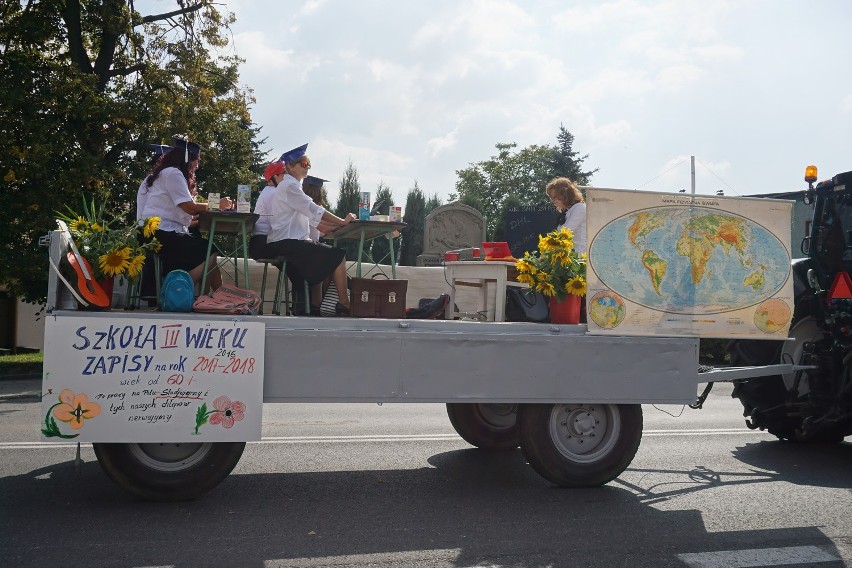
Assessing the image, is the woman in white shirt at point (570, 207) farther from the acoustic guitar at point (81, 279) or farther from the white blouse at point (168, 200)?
the acoustic guitar at point (81, 279)

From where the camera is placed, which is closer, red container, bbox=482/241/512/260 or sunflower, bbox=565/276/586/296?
sunflower, bbox=565/276/586/296

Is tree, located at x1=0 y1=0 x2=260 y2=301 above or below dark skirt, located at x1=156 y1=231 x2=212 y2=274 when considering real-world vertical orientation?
above

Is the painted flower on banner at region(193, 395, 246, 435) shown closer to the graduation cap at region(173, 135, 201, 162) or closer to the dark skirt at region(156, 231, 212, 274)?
the dark skirt at region(156, 231, 212, 274)

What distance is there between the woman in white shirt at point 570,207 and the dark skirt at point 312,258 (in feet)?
7.29

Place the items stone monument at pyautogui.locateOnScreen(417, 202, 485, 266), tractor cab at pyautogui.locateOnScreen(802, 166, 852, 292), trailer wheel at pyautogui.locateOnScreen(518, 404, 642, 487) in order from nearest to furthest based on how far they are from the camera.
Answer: trailer wheel at pyautogui.locateOnScreen(518, 404, 642, 487), tractor cab at pyautogui.locateOnScreen(802, 166, 852, 292), stone monument at pyautogui.locateOnScreen(417, 202, 485, 266)

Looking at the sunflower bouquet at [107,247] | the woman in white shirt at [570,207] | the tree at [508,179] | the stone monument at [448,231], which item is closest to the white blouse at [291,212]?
the sunflower bouquet at [107,247]

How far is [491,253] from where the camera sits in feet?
24.0

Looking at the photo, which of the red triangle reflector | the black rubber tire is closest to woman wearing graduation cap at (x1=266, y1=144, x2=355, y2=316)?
the black rubber tire

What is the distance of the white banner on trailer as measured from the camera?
5266 mm

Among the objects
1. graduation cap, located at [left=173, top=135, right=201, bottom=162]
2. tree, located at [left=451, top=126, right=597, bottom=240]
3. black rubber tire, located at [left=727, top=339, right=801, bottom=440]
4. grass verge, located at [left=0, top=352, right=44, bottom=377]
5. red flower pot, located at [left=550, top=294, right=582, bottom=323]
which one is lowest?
grass verge, located at [left=0, top=352, right=44, bottom=377]

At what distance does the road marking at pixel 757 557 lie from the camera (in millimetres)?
4836

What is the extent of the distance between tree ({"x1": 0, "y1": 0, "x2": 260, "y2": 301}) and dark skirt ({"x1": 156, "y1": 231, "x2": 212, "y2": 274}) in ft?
41.6

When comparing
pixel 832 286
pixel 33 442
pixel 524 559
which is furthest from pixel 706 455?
pixel 33 442

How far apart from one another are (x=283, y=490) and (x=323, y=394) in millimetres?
1107
